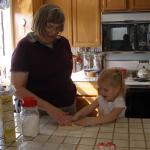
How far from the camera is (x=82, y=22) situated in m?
3.51

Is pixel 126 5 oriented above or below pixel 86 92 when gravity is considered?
above

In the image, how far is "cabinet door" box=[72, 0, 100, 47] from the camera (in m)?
3.46

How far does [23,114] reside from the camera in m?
1.31

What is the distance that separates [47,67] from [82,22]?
174 cm

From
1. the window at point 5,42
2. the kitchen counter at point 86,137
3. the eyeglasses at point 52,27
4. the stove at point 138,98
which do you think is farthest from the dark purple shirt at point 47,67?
the window at point 5,42

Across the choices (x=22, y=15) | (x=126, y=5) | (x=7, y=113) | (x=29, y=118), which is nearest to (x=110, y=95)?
(x=29, y=118)

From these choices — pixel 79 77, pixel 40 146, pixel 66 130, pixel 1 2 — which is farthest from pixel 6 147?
pixel 1 2

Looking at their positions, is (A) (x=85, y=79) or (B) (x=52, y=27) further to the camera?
(A) (x=85, y=79)

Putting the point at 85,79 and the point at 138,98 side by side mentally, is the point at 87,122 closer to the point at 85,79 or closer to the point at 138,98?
the point at 138,98

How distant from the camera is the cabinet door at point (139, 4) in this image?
10.7ft

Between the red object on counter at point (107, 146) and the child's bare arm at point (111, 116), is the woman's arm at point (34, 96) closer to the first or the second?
the child's bare arm at point (111, 116)

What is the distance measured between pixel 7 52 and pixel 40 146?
2.58m

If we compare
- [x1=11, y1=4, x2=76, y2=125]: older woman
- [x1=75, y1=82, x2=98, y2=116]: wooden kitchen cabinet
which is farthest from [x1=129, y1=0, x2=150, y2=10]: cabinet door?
[x1=11, y1=4, x2=76, y2=125]: older woman

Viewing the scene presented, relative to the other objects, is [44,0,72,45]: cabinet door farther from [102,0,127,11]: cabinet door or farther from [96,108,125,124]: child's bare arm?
[96,108,125,124]: child's bare arm
